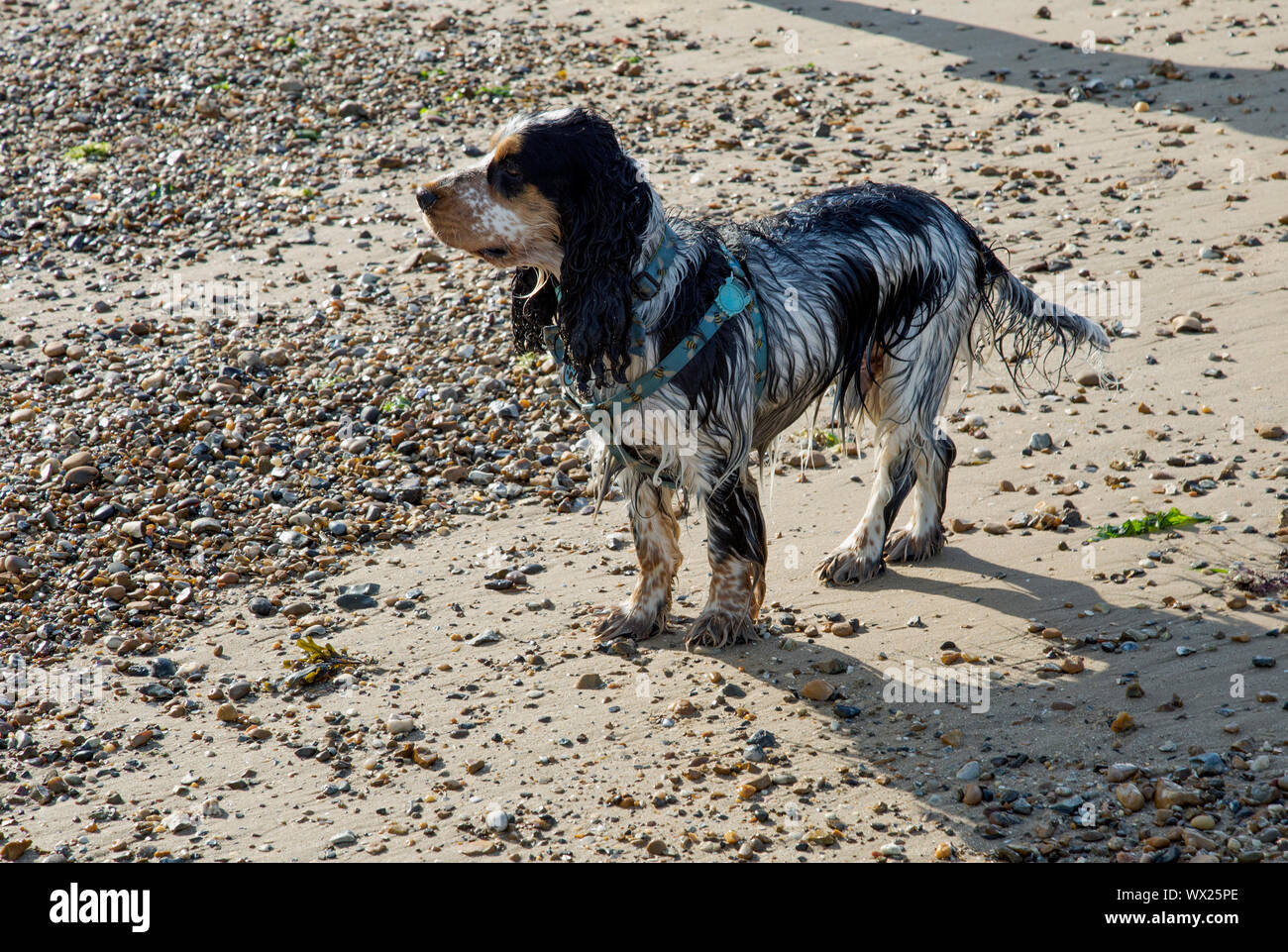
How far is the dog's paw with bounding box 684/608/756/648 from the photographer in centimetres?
534

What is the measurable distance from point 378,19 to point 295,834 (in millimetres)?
11842

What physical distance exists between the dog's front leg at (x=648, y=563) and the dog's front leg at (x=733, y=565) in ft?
0.65

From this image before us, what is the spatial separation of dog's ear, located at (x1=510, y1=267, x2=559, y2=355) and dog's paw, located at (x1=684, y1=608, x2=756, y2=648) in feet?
4.71

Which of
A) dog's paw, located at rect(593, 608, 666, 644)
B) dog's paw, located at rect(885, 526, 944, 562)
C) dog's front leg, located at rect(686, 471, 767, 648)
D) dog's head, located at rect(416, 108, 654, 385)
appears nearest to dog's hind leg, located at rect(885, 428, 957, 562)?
dog's paw, located at rect(885, 526, 944, 562)

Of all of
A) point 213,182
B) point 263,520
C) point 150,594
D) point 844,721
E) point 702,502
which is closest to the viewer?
point 844,721

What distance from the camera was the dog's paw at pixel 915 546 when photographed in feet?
19.3

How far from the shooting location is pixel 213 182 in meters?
11.1

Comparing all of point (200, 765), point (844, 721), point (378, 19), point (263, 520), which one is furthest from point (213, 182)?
point (844, 721)

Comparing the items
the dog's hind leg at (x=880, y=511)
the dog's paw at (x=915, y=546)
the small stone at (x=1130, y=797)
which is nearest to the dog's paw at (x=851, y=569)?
the dog's hind leg at (x=880, y=511)

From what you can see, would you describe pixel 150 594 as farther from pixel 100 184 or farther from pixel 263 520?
pixel 100 184

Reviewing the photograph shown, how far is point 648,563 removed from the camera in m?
5.44

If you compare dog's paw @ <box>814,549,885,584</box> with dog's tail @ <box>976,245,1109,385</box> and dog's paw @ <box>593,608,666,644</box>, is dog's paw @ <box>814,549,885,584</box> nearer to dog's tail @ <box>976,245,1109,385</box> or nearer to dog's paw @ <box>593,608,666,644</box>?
dog's paw @ <box>593,608,666,644</box>

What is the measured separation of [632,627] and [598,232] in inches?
76.3

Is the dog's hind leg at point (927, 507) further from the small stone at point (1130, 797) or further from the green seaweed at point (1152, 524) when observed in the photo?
the small stone at point (1130, 797)
